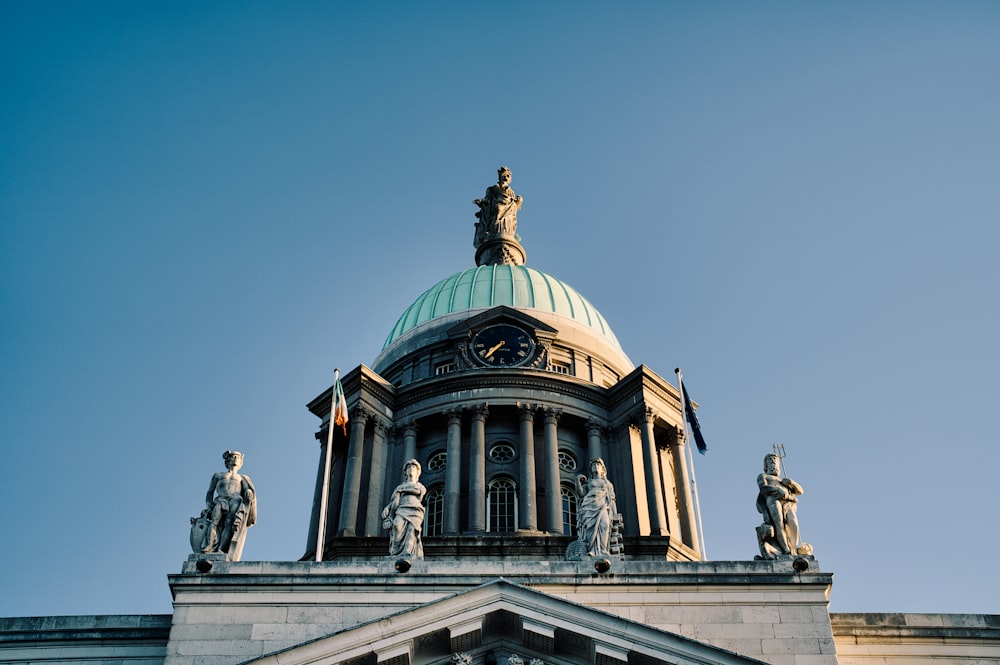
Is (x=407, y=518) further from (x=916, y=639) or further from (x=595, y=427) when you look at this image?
(x=595, y=427)

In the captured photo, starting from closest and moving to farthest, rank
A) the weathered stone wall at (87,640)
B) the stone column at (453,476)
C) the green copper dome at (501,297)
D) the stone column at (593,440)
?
1. the weathered stone wall at (87,640)
2. the stone column at (453,476)
3. the stone column at (593,440)
4. the green copper dome at (501,297)

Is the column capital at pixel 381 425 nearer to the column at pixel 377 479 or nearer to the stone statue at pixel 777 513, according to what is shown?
the column at pixel 377 479

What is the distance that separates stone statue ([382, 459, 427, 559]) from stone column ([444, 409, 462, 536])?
578 inches

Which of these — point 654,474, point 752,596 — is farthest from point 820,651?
point 654,474

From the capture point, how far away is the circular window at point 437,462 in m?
46.0

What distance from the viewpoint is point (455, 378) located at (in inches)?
1833

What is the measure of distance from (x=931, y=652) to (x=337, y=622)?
13.1 m

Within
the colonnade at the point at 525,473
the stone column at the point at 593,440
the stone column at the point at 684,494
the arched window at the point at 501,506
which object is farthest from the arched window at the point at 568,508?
the stone column at the point at 684,494

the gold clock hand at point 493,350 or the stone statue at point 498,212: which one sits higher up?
the stone statue at point 498,212

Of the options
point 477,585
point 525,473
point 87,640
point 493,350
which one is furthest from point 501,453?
point 87,640

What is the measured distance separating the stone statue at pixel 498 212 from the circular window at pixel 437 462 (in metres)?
15.2

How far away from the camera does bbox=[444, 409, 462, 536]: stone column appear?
42.5 m

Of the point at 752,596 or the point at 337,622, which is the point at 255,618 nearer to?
the point at 337,622

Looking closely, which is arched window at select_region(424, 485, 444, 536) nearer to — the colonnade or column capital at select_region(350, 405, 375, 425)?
the colonnade
